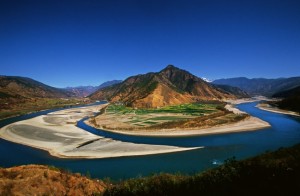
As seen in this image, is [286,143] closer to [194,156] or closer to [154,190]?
[194,156]

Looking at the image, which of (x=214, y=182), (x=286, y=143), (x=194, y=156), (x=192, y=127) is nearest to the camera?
(x=214, y=182)

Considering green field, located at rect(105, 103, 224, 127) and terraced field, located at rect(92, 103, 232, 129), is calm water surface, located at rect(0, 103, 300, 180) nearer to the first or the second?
terraced field, located at rect(92, 103, 232, 129)

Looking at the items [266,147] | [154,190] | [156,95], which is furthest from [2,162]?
[156,95]

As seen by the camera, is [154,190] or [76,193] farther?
[76,193]

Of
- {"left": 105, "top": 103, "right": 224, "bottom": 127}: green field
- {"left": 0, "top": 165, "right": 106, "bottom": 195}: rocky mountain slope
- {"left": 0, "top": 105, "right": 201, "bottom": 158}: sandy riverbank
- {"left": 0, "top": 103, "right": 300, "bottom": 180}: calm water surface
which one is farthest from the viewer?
{"left": 105, "top": 103, "right": 224, "bottom": 127}: green field

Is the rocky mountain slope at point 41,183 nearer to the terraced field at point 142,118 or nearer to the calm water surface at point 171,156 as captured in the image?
the calm water surface at point 171,156

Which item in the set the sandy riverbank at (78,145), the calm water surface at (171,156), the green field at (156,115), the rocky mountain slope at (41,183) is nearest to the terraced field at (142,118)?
the green field at (156,115)

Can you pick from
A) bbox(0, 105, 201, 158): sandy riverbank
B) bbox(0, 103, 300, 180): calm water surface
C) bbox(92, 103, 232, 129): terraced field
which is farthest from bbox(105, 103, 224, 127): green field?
bbox(0, 105, 201, 158): sandy riverbank

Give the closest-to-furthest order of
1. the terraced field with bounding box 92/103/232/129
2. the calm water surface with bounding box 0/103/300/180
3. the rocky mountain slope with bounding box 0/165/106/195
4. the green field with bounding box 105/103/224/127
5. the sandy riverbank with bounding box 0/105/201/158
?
the rocky mountain slope with bounding box 0/165/106/195 < the calm water surface with bounding box 0/103/300/180 < the sandy riverbank with bounding box 0/105/201/158 < the terraced field with bounding box 92/103/232/129 < the green field with bounding box 105/103/224/127
